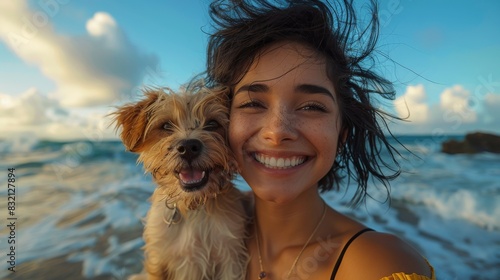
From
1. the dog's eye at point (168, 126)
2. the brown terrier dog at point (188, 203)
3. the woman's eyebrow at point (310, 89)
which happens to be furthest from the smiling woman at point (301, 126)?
the dog's eye at point (168, 126)

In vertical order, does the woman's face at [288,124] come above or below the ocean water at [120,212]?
above

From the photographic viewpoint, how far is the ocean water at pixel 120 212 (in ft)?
20.9

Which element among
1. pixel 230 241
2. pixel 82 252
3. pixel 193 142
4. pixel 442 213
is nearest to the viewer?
pixel 193 142

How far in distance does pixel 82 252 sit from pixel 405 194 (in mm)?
9951

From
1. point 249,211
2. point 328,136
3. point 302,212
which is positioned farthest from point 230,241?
point 328,136

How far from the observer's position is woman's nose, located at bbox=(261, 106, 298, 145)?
2604 mm

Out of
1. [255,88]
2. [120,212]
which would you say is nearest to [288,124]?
[255,88]

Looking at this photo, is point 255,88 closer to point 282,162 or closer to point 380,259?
point 282,162

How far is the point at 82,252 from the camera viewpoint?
22.0ft

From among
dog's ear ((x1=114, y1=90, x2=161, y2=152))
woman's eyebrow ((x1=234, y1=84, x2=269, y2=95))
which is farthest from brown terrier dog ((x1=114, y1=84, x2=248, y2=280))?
woman's eyebrow ((x1=234, y1=84, x2=269, y2=95))

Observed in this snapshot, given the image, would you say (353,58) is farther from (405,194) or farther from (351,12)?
(405,194)

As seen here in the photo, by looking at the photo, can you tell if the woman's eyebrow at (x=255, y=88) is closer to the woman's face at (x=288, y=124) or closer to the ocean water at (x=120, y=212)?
the woman's face at (x=288, y=124)

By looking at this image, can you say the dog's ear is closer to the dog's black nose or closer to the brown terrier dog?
the brown terrier dog

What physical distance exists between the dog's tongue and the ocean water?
600 millimetres
